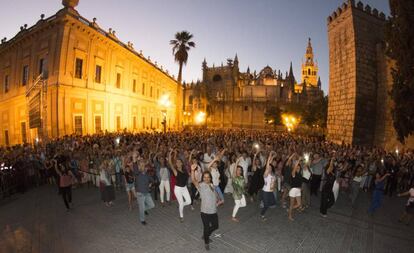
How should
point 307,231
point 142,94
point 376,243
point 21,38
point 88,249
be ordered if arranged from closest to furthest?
point 88,249, point 376,243, point 307,231, point 21,38, point 142,94

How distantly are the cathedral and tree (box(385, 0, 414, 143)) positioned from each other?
129 ft

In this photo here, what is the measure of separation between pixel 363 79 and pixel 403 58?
191 inches

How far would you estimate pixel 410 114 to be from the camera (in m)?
12.8

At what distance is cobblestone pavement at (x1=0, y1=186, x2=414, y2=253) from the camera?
5.27 metres

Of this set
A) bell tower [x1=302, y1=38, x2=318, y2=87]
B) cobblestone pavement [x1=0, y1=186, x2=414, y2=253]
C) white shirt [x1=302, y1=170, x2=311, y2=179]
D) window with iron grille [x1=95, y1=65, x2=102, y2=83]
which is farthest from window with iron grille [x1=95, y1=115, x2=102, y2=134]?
bell tower [x1=302, y1=38, x2=318, y2=87]

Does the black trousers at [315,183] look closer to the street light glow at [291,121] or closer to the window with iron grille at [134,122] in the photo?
the window with iron grille at [134,122]

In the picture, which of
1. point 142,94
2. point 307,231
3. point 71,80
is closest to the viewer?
point 307,231

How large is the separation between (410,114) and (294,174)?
449 inches

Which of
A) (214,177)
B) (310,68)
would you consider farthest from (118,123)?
(310,68)

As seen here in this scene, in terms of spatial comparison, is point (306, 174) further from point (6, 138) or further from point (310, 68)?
point (310, 68)

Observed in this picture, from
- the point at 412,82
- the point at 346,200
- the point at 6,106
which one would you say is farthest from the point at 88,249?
the point at 6,106

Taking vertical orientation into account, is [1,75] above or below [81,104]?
above

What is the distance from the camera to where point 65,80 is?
19.0 meters

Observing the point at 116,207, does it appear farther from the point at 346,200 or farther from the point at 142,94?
the point at 142,94
